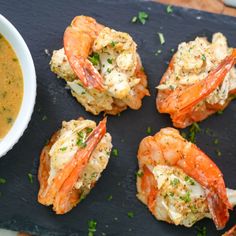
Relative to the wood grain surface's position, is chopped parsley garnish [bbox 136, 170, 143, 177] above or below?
below

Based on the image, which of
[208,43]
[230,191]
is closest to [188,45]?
[208,43]

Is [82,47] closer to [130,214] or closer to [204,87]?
[204,87]

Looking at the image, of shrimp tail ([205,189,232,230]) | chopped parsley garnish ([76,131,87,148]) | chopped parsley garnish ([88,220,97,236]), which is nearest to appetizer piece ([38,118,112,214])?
chopped parsley garnish ([76,131,87,148])

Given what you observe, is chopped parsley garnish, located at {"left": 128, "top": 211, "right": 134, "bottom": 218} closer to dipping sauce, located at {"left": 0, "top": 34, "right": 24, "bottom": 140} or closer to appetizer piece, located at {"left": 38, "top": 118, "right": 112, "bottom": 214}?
appetizer piece, located at {"left": 38, "top": 118, "right": 112, "bottom": 214}

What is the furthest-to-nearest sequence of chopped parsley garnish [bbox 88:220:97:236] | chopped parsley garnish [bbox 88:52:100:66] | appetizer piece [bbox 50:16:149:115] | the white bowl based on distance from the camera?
chopped parsley garnish [bbox 88:220:97:236]
chopped parsley garnish [bbox 88:52:100:66]
appetizer piece [bbox 50:16:149:115]
the white bowl

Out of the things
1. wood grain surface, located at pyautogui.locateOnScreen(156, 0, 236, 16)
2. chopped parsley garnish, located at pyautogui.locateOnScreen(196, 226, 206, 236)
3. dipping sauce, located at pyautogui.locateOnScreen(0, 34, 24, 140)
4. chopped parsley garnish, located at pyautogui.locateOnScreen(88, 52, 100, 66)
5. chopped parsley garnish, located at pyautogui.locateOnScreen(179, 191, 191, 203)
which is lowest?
chopped parsley garnish, located at pyautogui.locateOnScreen(196, 226, 206, 236)

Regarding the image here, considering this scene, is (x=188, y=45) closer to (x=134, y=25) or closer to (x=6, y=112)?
(x=134, y=25)

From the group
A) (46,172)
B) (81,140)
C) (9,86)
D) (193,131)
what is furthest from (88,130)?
(193,131)

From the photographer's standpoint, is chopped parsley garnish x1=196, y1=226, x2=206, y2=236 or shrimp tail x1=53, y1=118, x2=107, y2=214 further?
chopped parsley garnish x1=196, y1=226, x2=206, y2=236
